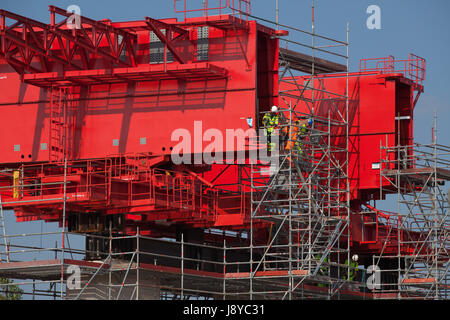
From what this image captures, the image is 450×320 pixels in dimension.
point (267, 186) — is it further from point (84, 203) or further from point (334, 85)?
point (334, 85)

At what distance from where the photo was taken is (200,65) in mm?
44500

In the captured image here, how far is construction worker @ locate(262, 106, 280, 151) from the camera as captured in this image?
45.3 meters

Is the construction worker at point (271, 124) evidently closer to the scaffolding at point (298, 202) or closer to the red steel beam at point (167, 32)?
the scaffolding at point (298, 202)

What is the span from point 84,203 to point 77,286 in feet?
10.3

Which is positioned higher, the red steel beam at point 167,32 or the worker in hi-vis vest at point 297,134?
the red steel beam at point 167,32

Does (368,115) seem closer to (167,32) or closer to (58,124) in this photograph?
(167,32)

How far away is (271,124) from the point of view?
1791 inches

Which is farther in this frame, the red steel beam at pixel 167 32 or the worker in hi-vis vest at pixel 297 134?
the worker in hi-vis vest at pixel 297 134

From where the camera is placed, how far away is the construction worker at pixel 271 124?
149 feet

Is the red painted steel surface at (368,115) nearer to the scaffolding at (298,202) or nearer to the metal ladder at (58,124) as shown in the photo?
the scaffolding at (298,202)

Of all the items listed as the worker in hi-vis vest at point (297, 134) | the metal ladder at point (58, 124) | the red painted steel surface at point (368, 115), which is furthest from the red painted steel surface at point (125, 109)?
the red painted steel surface at point (368, 115)

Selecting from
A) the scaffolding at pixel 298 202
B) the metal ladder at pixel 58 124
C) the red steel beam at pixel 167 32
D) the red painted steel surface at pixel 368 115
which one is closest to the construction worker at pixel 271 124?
the scaffolding at pixel 298 202

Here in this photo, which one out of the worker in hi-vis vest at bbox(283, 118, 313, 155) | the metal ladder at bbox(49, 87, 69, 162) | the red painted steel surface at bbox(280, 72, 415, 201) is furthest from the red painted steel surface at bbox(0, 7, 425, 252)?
the red painted steel surface at bbox(280, 72, 415, 201)

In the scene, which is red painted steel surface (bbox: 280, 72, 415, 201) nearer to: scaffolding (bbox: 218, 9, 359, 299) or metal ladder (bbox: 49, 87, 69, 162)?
scaffolding (bbox: 218, 9, 359, 299)
